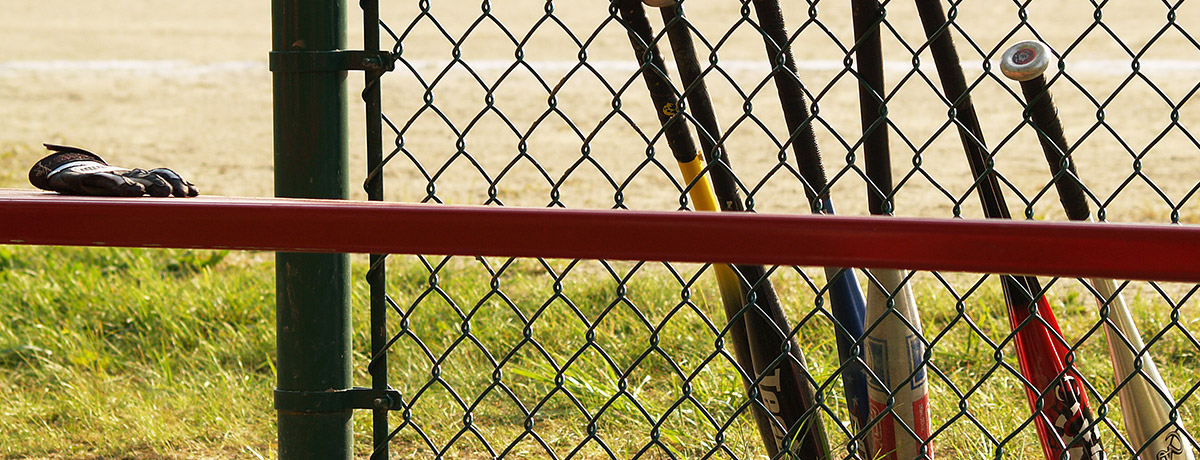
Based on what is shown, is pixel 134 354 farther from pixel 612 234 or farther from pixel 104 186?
pixel 612 234

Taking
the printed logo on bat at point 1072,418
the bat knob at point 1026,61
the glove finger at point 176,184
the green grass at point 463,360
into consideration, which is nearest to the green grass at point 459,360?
the green grass at point 463,360

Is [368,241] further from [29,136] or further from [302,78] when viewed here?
[29,136]

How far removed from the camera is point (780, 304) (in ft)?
6.55

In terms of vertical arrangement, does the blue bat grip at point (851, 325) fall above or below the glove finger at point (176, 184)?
below

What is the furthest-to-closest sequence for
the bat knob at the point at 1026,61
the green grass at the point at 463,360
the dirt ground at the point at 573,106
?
the dirt ground at the point at 573,106 → the green grass at the point at 463,360 → the bat knob at the point at 1026,61

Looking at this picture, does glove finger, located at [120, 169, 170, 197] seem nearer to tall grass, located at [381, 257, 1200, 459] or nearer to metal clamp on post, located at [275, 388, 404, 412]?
metal clamp on post, located at [275, 388, 404, 412]

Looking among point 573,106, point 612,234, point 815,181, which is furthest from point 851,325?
point 573,106

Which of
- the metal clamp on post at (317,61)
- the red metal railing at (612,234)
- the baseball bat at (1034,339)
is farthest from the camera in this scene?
the baseball bat at (1034,339)

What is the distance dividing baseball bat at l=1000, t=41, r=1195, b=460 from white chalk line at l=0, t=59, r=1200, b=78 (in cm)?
554

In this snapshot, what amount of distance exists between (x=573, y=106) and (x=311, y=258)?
5.67 metres

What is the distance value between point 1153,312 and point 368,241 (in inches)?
104

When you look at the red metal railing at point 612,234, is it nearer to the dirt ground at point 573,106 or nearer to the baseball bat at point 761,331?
the baseball bat at point 761,331

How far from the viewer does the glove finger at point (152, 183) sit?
4.67 feet

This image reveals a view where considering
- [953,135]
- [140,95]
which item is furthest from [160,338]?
[140,95]
